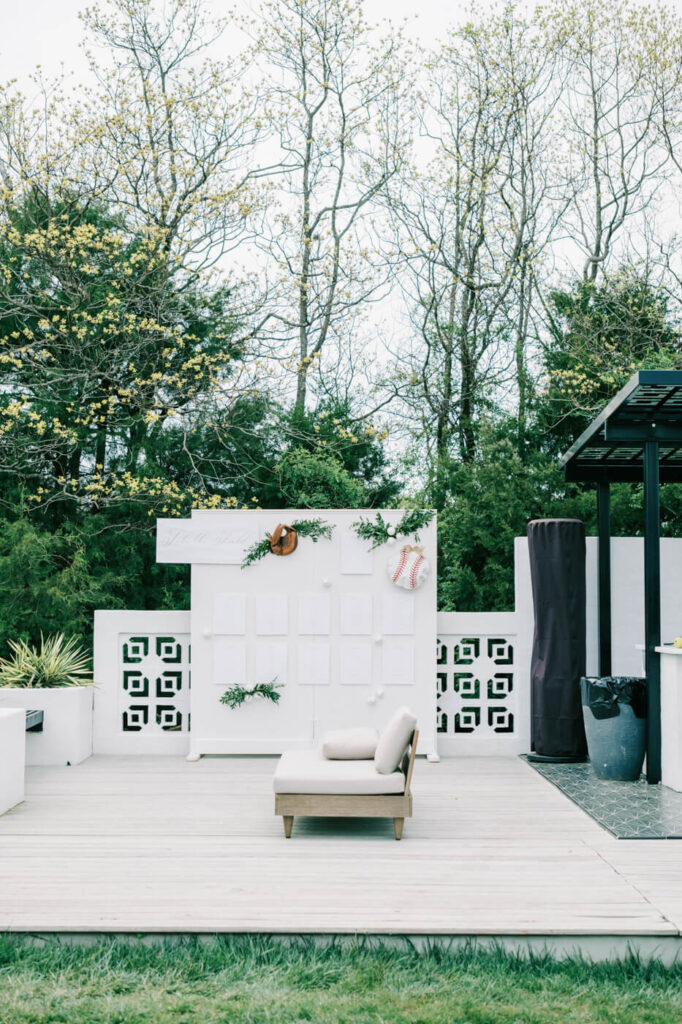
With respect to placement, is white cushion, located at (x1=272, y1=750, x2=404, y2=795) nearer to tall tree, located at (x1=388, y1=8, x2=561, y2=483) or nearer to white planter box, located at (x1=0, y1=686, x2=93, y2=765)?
white planter box, located at (x1=0, y1=686, x2=93, y2=765)

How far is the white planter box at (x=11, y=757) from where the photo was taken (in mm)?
6352

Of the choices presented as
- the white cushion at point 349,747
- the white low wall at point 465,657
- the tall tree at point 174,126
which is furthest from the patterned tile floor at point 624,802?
the tall tree at point 174,126

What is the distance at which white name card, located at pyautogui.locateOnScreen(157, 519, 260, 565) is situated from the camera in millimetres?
8547

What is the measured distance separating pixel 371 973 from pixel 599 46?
49.0 ft

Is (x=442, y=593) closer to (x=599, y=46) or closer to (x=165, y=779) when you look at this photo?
(x=165, y=779)

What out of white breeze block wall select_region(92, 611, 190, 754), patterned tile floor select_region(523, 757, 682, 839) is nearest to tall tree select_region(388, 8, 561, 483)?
white breeze block wall select_region(92, 611, 190, 754)

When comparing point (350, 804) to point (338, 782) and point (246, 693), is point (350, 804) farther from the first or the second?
point (246, 693)

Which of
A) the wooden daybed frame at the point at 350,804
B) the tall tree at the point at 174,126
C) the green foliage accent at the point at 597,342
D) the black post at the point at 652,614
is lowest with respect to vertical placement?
the wooden daybed frame at the point at 350,804

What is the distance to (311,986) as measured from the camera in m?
3.61

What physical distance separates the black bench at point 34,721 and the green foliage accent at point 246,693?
1.51 m

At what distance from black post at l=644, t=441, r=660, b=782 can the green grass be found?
3.32m

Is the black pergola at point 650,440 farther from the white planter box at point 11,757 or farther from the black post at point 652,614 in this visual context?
the white planter box at point 11,757

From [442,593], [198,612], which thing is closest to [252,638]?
[198,612]

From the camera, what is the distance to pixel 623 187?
14.9 meters
